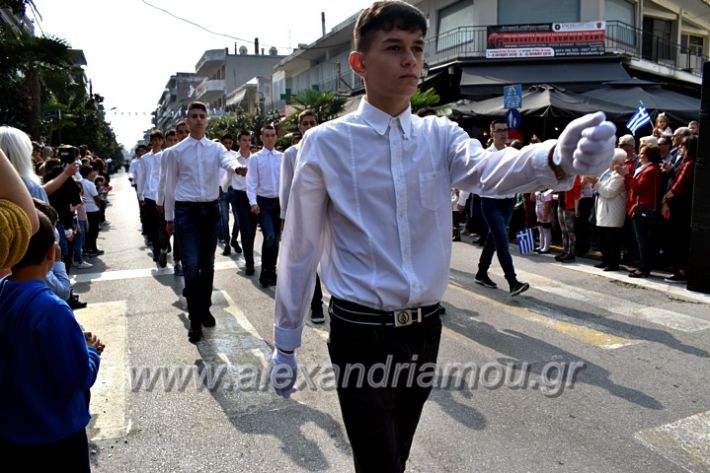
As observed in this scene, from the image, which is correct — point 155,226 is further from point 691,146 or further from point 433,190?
point 433,190

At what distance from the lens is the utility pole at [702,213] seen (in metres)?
7.57

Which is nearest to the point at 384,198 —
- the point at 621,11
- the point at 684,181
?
the point at 684,181

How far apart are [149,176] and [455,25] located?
16432mm

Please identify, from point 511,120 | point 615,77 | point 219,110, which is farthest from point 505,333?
point 219,110

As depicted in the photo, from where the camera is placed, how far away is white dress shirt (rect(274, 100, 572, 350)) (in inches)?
86.8

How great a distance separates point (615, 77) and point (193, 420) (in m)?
20.7

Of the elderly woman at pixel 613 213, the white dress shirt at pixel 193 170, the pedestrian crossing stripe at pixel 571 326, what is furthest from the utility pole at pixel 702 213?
the white dress shirt at pixel 193 170

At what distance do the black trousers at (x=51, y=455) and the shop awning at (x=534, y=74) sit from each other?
19799 millimetres

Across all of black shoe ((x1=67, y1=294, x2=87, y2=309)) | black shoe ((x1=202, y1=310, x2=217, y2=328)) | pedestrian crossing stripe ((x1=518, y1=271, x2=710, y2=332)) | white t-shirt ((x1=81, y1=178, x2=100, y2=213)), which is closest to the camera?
black shoe ((x1=202, y1=310, x2=217, y2=328))

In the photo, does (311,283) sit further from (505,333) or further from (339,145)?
(505,333)

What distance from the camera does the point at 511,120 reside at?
1300 cm

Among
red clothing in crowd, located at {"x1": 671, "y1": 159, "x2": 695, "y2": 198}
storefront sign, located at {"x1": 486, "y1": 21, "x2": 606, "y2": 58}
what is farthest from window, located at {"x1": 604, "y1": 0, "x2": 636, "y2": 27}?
red clothing in crowd, located at {"x1": 671, "y1": 159, "x2": 695, "y2": 198}

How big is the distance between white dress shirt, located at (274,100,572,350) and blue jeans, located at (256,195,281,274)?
5867mm

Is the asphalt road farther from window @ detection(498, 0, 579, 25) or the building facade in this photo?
the building facade
